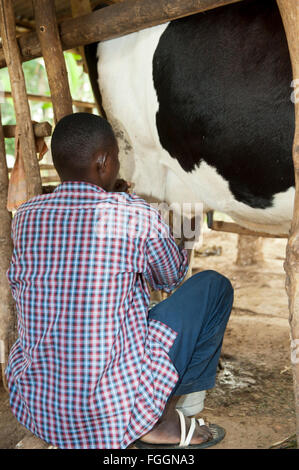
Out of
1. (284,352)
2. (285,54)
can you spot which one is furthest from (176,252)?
(284,352)

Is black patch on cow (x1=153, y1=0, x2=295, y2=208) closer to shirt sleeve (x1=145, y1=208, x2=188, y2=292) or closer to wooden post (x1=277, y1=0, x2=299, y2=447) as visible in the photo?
wooden post (x1=277, y1=0, x2=299, y2=447)

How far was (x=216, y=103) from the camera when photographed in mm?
1976

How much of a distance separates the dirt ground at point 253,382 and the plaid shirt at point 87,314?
0.54 meters

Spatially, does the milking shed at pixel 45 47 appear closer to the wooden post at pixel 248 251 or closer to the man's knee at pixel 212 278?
the man's knee at pixel 212 278

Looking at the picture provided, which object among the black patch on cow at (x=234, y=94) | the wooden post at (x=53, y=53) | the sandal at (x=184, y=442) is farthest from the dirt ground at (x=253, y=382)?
the wooden post at (x=53, y=53)

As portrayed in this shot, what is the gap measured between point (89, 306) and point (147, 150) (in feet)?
4.68

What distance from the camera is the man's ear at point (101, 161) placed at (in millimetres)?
1442

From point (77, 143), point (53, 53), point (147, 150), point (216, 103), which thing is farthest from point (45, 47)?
point (77, 143)

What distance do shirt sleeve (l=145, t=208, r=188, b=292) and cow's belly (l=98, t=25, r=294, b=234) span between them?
69cm

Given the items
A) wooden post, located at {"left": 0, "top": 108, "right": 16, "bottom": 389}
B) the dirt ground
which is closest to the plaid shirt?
the dirt ground

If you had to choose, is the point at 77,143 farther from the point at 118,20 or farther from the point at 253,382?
the point at 253,382

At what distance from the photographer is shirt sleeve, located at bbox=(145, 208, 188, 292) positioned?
1.42 meters

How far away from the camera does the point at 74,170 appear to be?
1.43 metres
